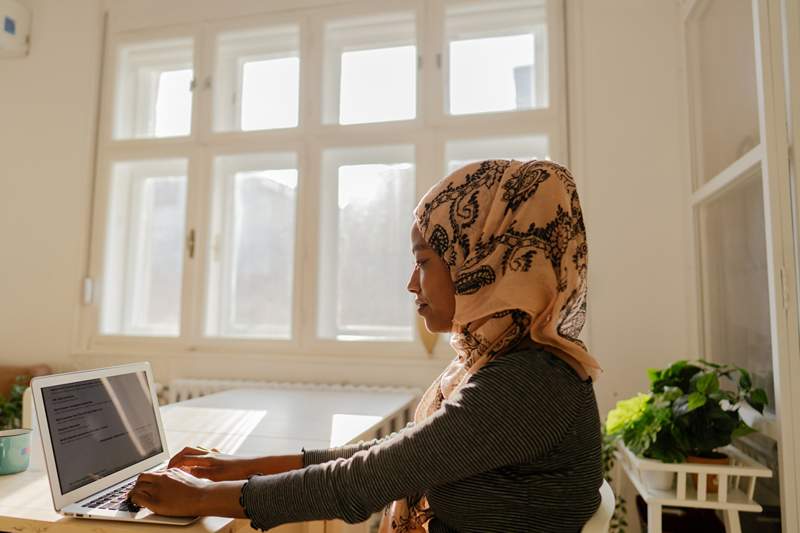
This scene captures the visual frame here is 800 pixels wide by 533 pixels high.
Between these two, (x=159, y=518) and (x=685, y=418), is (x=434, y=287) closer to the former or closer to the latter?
(x=159, y=518)

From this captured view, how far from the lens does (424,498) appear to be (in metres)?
1.03

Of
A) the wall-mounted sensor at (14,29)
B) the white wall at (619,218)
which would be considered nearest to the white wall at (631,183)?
the white wall at (619,218)

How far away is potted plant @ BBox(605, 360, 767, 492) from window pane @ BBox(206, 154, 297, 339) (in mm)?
1671

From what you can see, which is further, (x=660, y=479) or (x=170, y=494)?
(x=660, y=479)

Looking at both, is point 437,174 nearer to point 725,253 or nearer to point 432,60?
point 432,60

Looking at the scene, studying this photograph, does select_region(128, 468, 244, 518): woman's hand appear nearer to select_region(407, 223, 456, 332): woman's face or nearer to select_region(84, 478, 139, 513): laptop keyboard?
select_region(84, 478, 139, 513): laptop keyboard

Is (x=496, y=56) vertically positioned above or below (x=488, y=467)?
above

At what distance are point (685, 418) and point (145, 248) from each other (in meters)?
2.66

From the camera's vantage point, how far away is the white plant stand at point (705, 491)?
1383mm

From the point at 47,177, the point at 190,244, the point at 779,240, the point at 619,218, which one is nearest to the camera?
the point at 779,240

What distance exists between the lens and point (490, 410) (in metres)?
0.81

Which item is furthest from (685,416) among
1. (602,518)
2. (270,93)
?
(270,93)

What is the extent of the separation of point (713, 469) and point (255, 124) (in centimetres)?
243

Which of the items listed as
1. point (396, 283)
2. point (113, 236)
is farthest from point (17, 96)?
point (396, 283)
